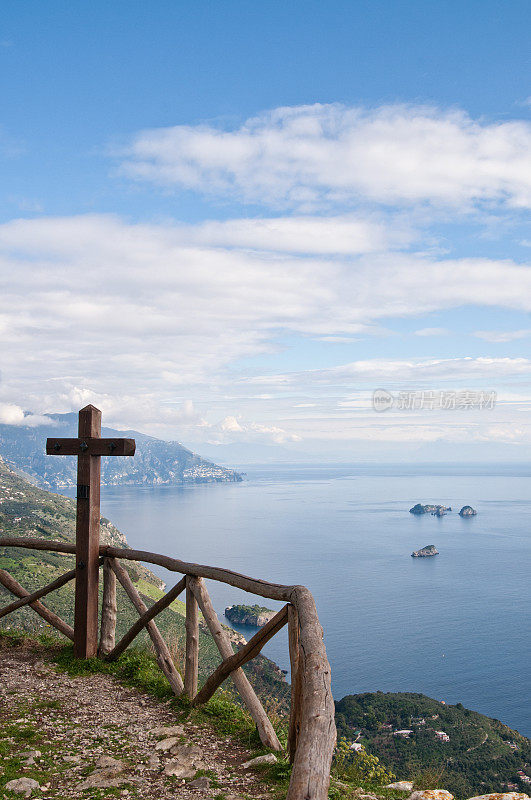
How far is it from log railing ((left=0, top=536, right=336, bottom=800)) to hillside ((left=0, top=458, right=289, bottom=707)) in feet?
1.38

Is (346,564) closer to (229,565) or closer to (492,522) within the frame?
(229,565)

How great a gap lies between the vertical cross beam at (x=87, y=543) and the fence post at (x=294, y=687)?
8.75 feet

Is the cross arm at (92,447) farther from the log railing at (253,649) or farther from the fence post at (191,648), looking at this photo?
the fence post at (191,648)

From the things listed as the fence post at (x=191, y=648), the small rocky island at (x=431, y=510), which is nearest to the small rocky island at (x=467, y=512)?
the small rocky island at (x=431, y=510)

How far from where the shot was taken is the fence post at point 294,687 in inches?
141

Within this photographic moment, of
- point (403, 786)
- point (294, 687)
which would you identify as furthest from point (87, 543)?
point (403, 786)

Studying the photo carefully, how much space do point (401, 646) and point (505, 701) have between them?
9739mm

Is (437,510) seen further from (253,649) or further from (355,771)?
(253,649)

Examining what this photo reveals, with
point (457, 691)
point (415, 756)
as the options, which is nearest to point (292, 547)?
point (457, 691)

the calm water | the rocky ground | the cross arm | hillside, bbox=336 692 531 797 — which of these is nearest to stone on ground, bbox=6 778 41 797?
the rocky ground

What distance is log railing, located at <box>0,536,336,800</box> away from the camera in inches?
90.2

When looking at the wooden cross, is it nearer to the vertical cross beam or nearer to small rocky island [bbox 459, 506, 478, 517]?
the vertical cross beam

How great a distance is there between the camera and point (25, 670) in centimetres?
558

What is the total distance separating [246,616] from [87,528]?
179 feet
